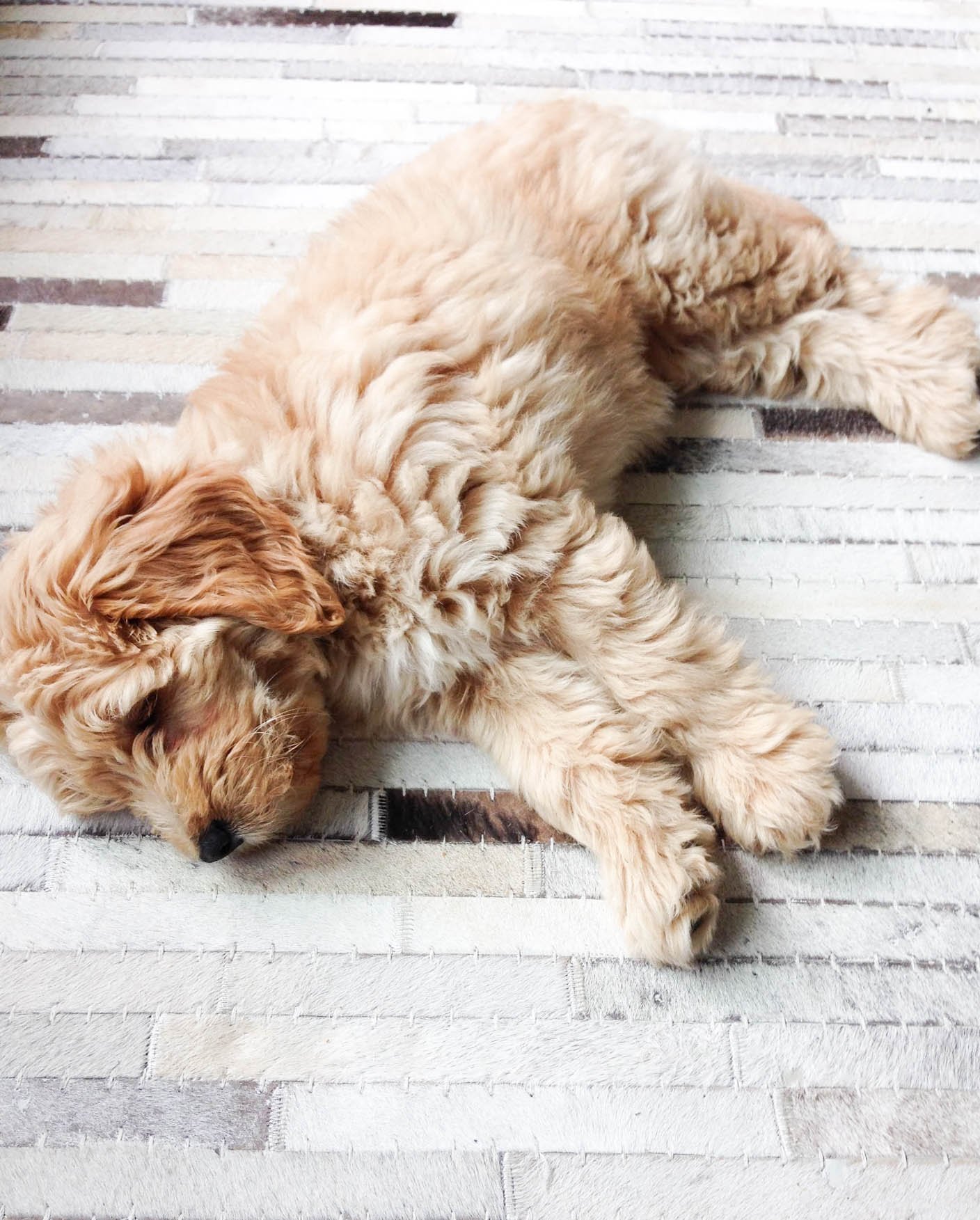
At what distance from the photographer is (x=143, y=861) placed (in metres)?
1.63

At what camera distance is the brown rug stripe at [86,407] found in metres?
2.09

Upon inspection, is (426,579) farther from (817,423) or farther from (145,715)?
(817,423)

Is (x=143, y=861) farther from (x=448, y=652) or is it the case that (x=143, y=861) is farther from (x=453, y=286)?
(x=453, y=286)

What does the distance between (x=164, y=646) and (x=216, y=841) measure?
32 cm

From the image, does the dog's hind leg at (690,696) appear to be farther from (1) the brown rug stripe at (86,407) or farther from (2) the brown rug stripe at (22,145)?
(2) the brown rug stripe at (22,145)

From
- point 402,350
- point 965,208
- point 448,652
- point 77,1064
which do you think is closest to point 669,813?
point 448,652

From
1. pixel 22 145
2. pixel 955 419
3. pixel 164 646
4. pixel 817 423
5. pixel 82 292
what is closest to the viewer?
pixel 164 646

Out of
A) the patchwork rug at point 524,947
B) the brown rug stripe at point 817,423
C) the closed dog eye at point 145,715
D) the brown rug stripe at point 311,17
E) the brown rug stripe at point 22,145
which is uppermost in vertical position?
the brown rug stripe at point 311,17

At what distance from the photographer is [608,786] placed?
1477mm

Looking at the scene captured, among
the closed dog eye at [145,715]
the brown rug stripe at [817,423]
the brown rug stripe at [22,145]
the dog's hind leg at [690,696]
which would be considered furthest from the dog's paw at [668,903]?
the brown rug stripe at [22,145]

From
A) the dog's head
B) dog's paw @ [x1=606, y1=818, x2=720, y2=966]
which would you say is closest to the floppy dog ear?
the dog's head

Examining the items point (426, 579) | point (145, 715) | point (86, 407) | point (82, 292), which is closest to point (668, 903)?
point (426, 579)

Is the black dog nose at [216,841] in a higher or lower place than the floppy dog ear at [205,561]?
lower

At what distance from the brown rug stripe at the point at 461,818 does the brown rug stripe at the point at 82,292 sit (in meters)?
1.41
